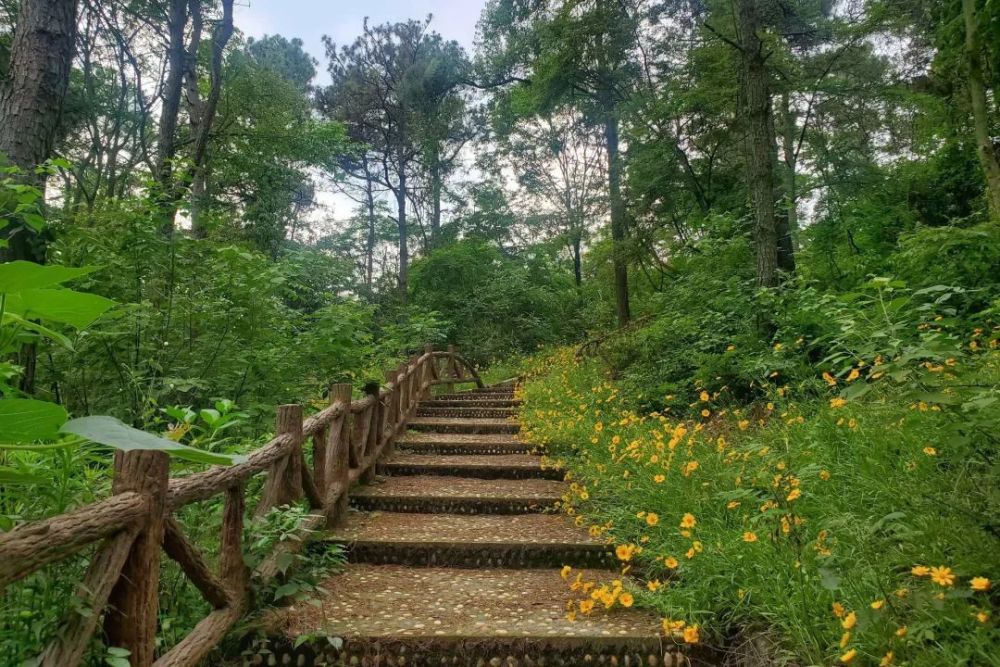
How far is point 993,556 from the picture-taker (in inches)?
65.2

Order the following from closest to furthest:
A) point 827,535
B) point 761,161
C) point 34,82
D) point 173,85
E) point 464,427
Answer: point 827,535
point 34,82
point 761,161
point 464,427
point 173,85

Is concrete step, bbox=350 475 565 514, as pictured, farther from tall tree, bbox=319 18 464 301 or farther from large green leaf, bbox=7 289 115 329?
tall tree, bbox=319 18 464 301

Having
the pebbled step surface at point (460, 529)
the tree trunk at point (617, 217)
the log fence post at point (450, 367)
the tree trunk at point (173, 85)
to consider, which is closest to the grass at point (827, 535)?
the pebbled step surface at point (460, 529)

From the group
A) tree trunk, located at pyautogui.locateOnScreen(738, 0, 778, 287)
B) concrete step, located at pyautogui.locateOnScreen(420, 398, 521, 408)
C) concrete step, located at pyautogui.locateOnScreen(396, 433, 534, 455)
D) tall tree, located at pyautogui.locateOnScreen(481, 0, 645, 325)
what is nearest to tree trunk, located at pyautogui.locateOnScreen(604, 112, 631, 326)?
tall tree, located at pyautogui.locateOnScreen(481, 0, 645, 325)

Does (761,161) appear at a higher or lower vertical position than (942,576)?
higher

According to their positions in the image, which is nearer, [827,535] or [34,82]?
[827,535]

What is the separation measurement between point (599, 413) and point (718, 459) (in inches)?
94.1

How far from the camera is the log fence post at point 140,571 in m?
1.56

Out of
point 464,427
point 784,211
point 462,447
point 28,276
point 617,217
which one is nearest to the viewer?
point 28,276

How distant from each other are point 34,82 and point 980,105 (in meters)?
8.05

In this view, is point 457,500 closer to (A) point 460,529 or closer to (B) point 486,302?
(A) point 460,529

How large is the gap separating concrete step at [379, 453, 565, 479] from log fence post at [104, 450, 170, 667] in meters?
3.48

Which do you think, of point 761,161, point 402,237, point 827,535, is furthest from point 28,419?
point 402,237

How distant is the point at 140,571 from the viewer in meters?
1.61
